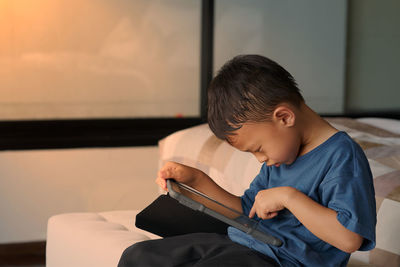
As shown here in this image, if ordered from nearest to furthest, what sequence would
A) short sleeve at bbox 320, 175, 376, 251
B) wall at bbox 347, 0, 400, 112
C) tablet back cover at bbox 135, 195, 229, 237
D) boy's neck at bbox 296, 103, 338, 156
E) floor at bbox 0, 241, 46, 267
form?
short sleeve at bbox 320, 175, 376, 251 < boy's neck at bbox 296, 103, 338, 156 < tablet back cover at bbox 135, 195, 229, 237 < floor at bbox 0, 241, 46, 267 < wall at bbox 347, 0, 400, 112

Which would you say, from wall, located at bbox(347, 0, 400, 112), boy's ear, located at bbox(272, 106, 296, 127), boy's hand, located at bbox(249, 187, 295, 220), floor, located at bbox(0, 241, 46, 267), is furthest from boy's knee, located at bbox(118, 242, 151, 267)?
wall, located at bbox(347, 0, 400, 112)

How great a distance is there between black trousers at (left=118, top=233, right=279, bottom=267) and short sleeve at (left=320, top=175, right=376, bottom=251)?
17 cm

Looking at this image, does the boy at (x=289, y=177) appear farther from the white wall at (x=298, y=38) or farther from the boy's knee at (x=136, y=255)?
the white wall at (x=298, y=38)

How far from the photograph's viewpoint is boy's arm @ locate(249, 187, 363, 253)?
1.00m

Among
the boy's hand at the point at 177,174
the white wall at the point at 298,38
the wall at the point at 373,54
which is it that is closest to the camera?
the boy's hand at the point at 177,174

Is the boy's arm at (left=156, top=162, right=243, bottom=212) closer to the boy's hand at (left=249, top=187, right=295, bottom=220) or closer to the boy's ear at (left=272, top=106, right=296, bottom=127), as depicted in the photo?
the boy's hand at (left=249, top=187, right=295, bottom=220)

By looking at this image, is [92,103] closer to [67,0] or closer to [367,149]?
[67,0]

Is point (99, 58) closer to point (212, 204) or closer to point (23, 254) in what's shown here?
point (23, 254)

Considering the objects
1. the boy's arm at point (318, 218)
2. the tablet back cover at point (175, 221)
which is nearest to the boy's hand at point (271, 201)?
the boy's arm at point (318, 218)

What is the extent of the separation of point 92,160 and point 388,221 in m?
1.72

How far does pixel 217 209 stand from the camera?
1.18 m

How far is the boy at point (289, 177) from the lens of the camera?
3.31 feet

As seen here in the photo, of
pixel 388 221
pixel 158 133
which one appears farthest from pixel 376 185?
pixel 158 133

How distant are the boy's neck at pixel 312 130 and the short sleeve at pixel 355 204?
0.33 feet
